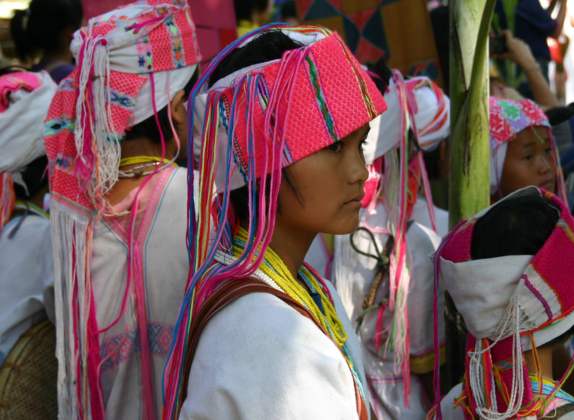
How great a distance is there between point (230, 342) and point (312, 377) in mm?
144

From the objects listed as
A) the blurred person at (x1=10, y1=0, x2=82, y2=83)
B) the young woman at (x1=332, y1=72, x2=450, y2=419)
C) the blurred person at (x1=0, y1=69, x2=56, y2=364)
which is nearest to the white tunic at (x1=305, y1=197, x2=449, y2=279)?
the young woman at (x1=332, y1=72, x2=450, y2=419)

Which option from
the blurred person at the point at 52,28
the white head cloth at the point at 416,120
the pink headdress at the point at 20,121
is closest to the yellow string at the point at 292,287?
the white head cloth at the point at 416,120

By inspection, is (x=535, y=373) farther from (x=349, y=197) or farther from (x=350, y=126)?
(x=350, y=126)

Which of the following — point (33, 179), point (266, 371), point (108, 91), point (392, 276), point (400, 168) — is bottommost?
point (392, 276)

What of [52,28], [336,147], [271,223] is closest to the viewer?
[271,223]

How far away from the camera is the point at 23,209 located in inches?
106

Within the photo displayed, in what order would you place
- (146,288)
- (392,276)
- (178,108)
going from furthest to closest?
1. (392,276)
2. (178,108)
3. (146,288)

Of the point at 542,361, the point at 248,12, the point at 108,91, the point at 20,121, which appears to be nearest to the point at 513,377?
the point at 542,361

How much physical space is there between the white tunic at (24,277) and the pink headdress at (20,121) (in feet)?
0.34

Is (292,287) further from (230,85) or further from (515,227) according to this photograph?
(515,227)

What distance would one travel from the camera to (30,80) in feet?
8.62

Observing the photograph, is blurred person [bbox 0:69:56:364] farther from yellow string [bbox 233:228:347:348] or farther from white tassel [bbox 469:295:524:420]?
white tassel [bbox 469:295:524:420]

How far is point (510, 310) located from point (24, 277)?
1.58 metres

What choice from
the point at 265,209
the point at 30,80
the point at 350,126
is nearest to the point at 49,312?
the point at 30,80
